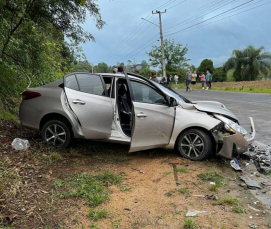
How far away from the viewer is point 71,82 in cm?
514

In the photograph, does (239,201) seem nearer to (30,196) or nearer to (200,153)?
(200,153)

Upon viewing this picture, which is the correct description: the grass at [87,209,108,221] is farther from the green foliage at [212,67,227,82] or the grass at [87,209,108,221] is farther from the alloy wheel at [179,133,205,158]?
the green foliage at [212,67,227,82]

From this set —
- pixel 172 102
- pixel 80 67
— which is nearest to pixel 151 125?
pixel 172 102

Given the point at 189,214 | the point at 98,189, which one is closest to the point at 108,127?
the point at 98,189

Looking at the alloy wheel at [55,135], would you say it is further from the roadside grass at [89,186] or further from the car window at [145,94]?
the car window at [145,94]

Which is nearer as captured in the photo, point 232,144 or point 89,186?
point 89,186

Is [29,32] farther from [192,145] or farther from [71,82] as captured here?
[192,145]

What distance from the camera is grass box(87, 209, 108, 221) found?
9.72ft

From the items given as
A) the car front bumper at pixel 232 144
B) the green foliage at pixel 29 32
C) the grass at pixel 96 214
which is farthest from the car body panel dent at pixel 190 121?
the green foliage at pixel 29 32

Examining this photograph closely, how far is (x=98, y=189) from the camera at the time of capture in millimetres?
3623

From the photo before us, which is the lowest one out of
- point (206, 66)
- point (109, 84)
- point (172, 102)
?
point (172, 102)

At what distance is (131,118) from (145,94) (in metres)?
0.59

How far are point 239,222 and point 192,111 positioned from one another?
91.0 inches

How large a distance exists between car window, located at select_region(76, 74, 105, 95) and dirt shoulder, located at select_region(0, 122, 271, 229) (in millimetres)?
1274
